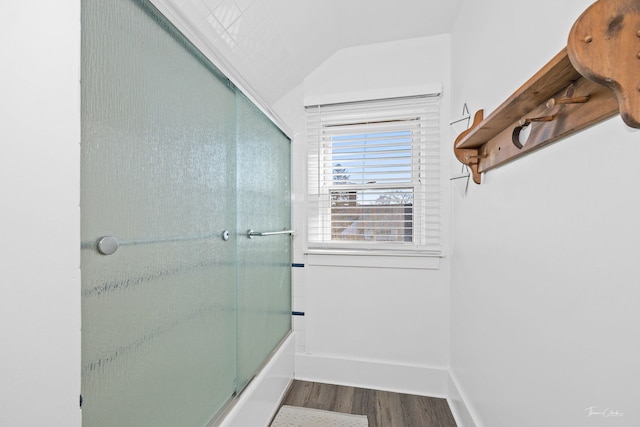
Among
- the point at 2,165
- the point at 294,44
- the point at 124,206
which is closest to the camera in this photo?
the point at 2,165

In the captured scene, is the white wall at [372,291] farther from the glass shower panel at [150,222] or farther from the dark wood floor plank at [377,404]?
the glass shower panel at [150,222]

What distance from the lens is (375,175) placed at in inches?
78.4

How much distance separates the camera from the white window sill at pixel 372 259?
73.1 inches

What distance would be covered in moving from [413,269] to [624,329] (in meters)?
1.31

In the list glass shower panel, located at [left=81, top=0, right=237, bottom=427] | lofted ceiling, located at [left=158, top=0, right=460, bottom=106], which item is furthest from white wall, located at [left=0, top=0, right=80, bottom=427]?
lofted ceiling, located at [left=158, top=0, right=460, bottom=106]

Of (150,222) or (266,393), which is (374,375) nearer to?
(266,393)

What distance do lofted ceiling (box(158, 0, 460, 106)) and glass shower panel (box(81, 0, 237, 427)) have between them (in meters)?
0.28

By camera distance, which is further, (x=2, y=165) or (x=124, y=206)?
(x=124, y=206)

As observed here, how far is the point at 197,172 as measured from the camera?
3.28ft

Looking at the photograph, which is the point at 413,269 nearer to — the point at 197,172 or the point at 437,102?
the point at 437,102

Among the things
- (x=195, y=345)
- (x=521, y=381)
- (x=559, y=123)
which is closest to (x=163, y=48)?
(x=195, y=345)

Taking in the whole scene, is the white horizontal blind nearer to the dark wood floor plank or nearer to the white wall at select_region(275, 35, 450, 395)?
the white wall at select_region(275, 35, 450, 395)

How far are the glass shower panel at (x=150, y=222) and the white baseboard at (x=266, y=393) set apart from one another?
0.09 meters

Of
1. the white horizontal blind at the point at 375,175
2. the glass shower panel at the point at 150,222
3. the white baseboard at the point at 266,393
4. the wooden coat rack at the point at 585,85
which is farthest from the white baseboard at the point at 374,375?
the wooden coat rack at the point at 585,85
